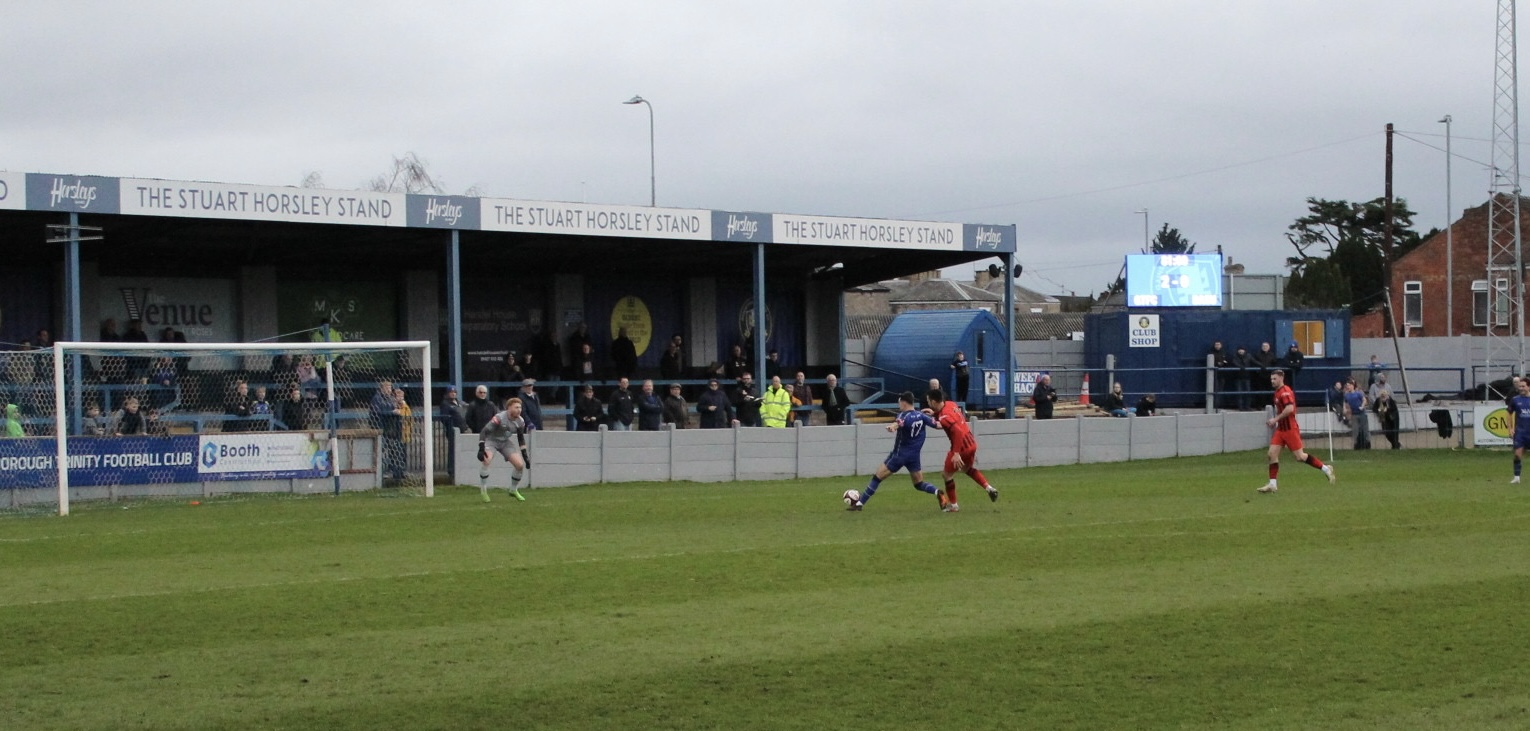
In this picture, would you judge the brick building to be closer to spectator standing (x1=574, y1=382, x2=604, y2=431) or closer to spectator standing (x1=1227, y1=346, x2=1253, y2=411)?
spectator standing (x1=1227, y1=346, x2=1253, y2=411)

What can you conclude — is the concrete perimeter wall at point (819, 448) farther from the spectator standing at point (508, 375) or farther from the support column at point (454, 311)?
the spectator standing at point (508, 375)

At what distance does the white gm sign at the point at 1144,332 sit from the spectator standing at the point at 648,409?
20592 millimetres

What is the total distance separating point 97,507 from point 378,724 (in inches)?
620

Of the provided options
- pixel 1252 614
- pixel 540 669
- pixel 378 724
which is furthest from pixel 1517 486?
pixel 378 724

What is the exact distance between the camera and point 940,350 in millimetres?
41938

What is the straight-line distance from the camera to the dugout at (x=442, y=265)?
87.8ft

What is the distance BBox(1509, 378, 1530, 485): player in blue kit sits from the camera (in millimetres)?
23453

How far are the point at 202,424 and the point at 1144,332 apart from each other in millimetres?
29290

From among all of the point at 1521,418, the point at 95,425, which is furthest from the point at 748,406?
the point at 1521,418

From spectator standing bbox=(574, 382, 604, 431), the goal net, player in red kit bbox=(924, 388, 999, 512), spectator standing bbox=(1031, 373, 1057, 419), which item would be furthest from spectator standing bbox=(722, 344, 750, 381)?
player in red kit bbox=(924, 388, 999, 512)

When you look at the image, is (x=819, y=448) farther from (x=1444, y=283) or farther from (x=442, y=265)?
(x=1444, y=283)

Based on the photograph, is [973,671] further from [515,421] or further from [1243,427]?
[1243,427]

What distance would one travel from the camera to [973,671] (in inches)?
360

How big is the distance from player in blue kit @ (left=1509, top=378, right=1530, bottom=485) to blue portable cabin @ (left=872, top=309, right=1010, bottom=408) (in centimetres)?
1784
